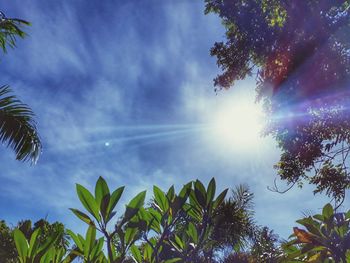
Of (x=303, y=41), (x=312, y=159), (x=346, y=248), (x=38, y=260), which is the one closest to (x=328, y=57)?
(x=303, y=41)

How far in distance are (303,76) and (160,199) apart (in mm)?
6375

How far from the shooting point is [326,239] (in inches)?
119

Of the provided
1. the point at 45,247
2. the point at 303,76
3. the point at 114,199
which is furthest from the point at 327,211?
the point at 303,76

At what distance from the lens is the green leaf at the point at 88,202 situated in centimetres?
178

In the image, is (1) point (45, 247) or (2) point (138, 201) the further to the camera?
(2) point (138, 201)

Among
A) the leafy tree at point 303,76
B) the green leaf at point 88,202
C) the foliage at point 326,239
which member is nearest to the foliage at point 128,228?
the green leaf at point 88,202

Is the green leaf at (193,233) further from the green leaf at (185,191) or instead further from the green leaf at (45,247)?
the green leaf at (45,247)

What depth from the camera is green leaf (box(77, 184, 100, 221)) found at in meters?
1.78

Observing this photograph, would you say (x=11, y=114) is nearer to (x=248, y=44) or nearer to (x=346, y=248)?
(x=346, y=248)

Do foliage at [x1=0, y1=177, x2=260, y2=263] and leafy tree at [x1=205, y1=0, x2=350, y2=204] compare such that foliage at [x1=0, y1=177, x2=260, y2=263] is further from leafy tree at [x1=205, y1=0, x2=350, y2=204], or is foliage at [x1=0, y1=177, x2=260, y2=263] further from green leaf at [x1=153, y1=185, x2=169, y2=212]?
leafy tree at [x1=205, y1=0, x2=350, y2=204]

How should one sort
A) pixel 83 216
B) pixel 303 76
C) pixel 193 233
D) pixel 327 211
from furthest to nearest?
pixel 303 76
pixel 327 211
pixel 193 233
pixel 83 216

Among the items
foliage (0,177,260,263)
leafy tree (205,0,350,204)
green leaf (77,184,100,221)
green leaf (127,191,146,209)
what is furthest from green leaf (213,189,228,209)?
leafy tree (205,0,350,204)

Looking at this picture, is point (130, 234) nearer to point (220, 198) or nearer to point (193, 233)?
point (193, 233)

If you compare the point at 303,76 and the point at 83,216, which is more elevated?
the point at 303,76
